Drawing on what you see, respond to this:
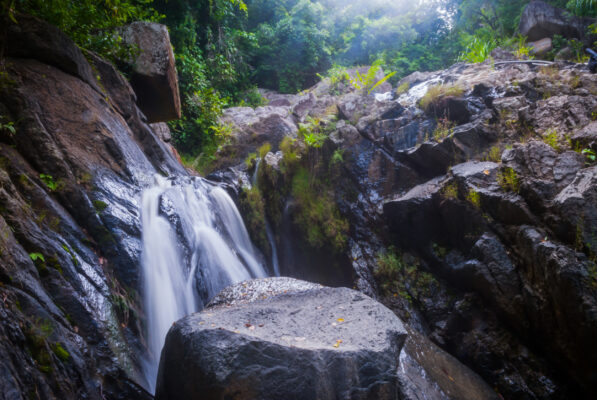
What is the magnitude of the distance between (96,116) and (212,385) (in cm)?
457

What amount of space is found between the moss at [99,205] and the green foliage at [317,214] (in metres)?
3.95

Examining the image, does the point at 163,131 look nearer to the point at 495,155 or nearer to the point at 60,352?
the point at 60,352

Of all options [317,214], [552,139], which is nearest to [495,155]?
[552,139]

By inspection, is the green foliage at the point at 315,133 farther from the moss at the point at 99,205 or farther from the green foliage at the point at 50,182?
the green foliage at the point at 50,182

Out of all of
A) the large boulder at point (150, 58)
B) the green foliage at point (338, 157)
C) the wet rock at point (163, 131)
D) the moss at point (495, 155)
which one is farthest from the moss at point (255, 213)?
the moss at point (495, 155)

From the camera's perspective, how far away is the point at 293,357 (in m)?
2.44

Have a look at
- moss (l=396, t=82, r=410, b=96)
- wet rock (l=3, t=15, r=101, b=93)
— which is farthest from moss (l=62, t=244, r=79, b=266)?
moss (l=396, t=82, r=410, b=96)

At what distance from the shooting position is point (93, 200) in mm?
4020

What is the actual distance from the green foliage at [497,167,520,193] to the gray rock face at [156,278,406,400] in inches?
103

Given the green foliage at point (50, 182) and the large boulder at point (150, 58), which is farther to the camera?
the large boulder at point (150, 58)

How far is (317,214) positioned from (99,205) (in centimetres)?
410

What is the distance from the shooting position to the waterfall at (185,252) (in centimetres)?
410

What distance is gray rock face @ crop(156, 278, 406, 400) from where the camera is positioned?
92.7 inches

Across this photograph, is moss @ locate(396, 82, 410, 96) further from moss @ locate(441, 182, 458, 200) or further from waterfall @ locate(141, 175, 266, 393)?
waterfall @ locate(141, 175, 266, 393)
